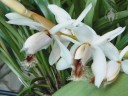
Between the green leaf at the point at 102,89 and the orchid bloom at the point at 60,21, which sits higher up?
the orchid bloom at the point at 60,21

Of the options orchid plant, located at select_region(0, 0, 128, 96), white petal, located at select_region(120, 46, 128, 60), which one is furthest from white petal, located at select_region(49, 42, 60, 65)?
white petal, located at select_region(120, 46, 128, 60)

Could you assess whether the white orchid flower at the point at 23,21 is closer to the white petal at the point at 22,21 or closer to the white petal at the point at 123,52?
the white petal at the point at 22,21

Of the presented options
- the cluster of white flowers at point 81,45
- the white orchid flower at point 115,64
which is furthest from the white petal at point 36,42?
the white orchid flower at point 115,64

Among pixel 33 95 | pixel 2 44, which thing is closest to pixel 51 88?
pixel 33 95

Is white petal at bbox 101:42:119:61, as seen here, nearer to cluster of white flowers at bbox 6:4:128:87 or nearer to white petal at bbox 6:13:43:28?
cluster of white flowers at bbox 6:4:128:87

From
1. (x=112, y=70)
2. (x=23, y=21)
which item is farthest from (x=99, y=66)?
(x=23, y=21)

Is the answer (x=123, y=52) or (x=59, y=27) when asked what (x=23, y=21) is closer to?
(x=59, y=27)

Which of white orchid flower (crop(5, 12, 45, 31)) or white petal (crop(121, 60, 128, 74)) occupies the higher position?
white orchid flower (crop(5, 12, 45, 31))

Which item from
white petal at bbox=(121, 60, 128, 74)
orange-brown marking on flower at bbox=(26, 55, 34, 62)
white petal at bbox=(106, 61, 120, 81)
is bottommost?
white petal at bbox=(121, 60, 128, 74)
